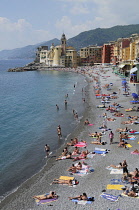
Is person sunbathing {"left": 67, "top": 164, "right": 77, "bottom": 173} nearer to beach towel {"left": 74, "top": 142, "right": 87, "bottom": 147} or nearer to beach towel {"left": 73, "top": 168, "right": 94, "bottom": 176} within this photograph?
beach towel {"left": 73, "top": 168, "right": 94, "bottom": 176}

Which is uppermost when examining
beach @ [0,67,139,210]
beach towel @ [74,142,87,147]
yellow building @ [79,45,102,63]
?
yellow building @ [79,45,102,63]

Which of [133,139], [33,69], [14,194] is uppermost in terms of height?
[33,69]

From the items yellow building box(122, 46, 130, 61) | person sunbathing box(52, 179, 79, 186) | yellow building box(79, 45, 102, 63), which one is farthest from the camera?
yellow building box(79, 45, 102, 63)

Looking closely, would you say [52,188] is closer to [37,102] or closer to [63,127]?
[63,127]

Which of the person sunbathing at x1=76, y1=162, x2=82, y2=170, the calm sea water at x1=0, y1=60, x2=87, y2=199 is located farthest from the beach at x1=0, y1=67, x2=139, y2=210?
the calm sea water at x1=0, y1=60, x2=87, y2=199

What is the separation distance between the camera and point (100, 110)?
40750 millimetres

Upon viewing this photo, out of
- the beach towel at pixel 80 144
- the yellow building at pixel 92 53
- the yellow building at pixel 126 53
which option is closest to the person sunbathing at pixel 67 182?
the beach towel at pixel 80 144

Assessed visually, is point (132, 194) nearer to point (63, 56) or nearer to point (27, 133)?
point (27, 133)

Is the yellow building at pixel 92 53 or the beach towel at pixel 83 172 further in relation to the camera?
the yellow building at pixel 92 53

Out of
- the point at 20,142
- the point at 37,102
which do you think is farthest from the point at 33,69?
the point at 20,142

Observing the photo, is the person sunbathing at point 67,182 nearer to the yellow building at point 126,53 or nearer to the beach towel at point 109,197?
the beach towel at point 109,197

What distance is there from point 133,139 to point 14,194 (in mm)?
13281

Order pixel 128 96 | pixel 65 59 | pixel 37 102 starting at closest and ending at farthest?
pixel 128 96, pixel 37 102, pixel 65 59

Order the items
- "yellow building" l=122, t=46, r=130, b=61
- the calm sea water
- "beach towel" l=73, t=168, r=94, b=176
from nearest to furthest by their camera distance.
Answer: "beach towel" l=73, t=168, r=94, b=176
the calm sea water
"yellow building" l=122, t=46, r=130, b=61
